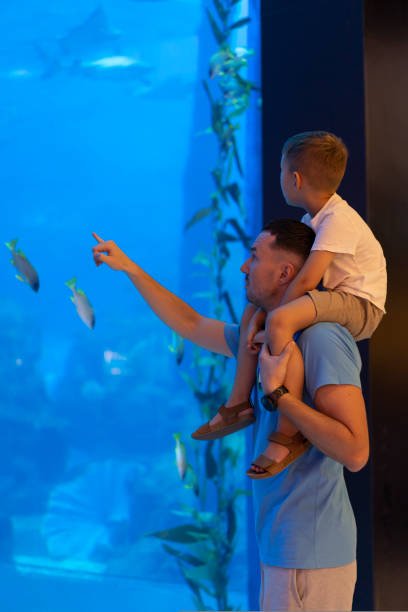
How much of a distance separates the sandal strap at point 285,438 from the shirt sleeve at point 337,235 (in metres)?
0.47

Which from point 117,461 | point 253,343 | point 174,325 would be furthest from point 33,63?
point 253,343

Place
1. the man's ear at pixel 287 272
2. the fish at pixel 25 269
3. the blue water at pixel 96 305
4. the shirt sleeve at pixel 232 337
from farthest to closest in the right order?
1. the blue water at pixel 96 305
2. the fish at pixel 25 269
3. the shirt sleeve at pixel 232 337
4. the man's ear at pixel 287 272

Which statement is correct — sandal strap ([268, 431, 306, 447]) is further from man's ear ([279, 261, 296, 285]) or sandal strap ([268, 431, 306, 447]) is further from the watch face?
man's ear ([279, 261, 296, 285])

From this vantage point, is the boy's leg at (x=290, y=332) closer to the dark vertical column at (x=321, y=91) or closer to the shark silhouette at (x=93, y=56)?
the dark vertical column at (x=321, y=91)

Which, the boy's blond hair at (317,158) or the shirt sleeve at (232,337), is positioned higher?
the boy's blond hair at (317,158)

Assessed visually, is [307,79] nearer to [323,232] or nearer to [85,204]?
[323,232]

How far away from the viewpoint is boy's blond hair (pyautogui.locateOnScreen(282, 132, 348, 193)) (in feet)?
6.52

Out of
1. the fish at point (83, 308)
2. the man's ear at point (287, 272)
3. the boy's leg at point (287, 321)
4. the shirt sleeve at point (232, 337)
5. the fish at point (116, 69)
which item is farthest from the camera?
the fish at point (116, 69)

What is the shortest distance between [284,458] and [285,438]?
2.2 inches

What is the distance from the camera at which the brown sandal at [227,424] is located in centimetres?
202

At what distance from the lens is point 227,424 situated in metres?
2.02

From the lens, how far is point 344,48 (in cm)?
336

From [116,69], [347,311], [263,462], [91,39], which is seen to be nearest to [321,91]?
[347,311]

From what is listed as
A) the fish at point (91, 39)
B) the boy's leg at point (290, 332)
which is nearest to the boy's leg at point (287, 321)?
the boy's leg at point (290, 332)
